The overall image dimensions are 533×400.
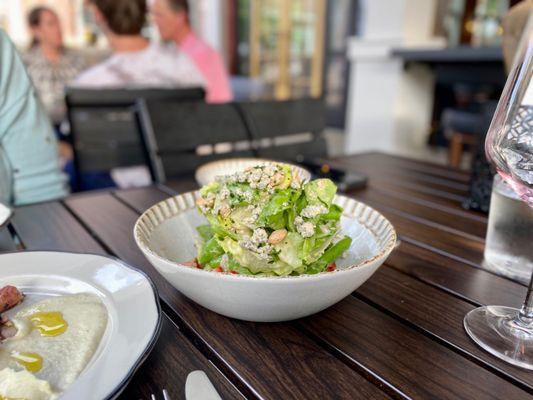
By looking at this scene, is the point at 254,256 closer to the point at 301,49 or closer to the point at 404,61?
the point at 404,61

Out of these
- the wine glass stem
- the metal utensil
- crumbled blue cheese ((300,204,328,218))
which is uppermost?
crumbled blue cheese ((300,204,328,218))

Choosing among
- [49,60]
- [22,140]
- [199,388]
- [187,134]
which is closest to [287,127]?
[187,134]

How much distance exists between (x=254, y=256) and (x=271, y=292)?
5 centimetres

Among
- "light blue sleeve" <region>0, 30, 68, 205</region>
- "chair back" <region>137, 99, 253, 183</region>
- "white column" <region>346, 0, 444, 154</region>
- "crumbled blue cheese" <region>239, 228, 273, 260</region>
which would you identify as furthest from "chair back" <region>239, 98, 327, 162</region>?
"white column" <region>346, 0, 444, 154</region>

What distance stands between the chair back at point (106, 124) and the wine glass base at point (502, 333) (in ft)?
3.71

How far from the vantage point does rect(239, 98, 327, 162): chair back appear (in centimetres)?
146

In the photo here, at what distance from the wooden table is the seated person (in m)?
1.16

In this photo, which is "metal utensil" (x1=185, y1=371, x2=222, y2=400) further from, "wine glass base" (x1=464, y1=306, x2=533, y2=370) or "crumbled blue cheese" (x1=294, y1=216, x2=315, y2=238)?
"wine glass base" (x1=464, y1=306, x2=533, y2=370)

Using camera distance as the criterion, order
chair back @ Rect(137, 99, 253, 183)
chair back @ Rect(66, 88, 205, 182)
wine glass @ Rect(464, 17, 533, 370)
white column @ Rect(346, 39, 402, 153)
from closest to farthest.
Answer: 1. wine glass @ Rect(464, 17, 533, 370)
2. chair back @ Rect(137, 99, 253, 183)
3. chair back @ Rect(66, 88, 205, 182)
4. white column @ Rect(346, 39, 402, 153)

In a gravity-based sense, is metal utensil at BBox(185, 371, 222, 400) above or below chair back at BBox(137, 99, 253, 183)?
below

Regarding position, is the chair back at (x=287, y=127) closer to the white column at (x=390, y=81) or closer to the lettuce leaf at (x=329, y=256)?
the lettuce leaf at (x=329, y=256)

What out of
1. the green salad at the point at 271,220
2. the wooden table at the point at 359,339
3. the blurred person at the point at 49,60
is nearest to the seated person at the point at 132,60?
the blurred person at the point at 49,60

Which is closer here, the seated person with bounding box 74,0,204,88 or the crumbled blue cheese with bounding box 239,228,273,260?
the crumbled blue cheese with bounding box 239,228,273,260

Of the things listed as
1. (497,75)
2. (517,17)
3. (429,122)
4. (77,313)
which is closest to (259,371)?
(77,313)
